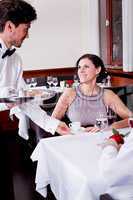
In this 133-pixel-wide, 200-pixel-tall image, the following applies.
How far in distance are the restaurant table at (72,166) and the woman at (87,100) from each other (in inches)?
22.0

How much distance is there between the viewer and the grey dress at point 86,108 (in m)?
2.73

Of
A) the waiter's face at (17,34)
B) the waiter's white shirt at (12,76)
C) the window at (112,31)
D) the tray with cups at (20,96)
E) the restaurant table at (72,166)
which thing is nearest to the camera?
the restaurant table at (72,166)

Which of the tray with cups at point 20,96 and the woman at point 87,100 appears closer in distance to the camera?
the tray with cups at point 20,96

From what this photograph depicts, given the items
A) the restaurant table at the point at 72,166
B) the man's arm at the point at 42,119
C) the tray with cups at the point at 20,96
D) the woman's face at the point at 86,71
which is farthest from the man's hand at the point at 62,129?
Answer: the woman's face at the point at 86,71

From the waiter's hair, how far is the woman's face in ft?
2.88

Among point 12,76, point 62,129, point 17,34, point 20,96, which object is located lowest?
point 62,129

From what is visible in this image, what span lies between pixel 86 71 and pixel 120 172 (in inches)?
59.1

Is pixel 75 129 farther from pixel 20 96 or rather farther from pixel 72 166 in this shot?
pixel 72 166

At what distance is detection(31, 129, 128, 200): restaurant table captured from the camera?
149 cm

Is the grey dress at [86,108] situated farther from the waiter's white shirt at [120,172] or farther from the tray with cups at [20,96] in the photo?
the waiter's white shirt at [120,172]

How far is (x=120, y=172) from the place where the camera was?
138cm

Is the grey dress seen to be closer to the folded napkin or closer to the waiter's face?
the folded napkin

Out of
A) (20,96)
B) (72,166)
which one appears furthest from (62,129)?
(72,166)

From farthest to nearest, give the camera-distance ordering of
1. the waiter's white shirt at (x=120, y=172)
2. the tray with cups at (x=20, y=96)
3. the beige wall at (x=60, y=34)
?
1. the beige wall at (x=60, y=34)
2. the tray with cups at (x=20, y=96)
3. the waiter's white shirt at (x=120, y=172)
